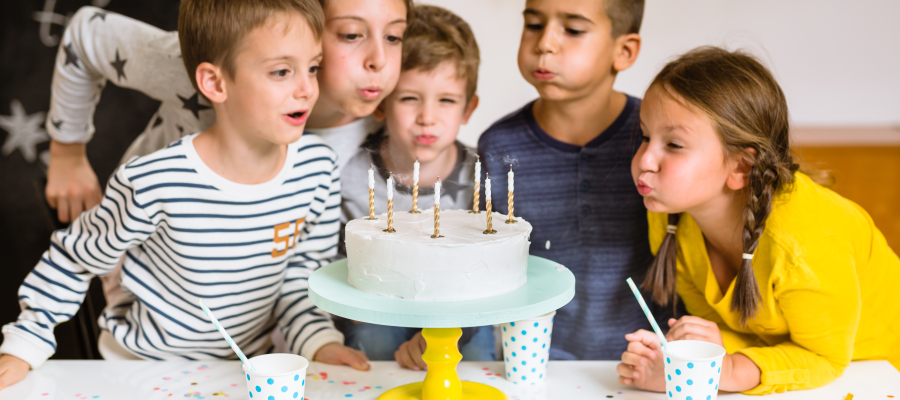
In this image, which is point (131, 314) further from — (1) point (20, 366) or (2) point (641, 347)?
(2) point (641, 347)

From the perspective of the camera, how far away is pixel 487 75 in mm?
1821

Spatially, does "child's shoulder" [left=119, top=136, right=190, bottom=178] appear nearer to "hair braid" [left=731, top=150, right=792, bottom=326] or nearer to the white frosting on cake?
the white frosting on cake

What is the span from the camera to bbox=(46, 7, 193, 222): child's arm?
Result: 5.48 feet

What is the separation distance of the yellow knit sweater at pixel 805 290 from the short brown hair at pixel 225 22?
998mm

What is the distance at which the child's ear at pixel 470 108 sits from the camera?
171 cm

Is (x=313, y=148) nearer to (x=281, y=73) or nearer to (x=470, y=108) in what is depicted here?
(x=281, y=73)

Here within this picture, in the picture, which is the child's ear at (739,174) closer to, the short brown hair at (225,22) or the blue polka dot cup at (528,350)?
the blue polka dot cup at (528,350)

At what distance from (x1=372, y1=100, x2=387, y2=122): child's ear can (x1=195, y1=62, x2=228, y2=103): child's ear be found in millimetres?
401

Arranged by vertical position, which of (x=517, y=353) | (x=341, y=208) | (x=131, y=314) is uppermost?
(x=341, y=208)

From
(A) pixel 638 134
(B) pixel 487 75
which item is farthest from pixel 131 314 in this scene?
(A) pixel 638 134

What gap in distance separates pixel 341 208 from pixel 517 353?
68 centimetres

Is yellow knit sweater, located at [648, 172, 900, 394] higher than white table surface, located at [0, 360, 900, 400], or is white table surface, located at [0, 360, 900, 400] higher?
yellow knit sweater, located at [648, 172, 900, 394]

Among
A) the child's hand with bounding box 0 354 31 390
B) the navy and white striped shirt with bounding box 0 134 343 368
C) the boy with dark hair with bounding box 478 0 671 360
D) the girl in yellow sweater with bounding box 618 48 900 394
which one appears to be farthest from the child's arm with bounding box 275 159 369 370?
the girl in yellow sweater with bounding box 618 48 900 394

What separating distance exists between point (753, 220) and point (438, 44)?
802 millimetres
